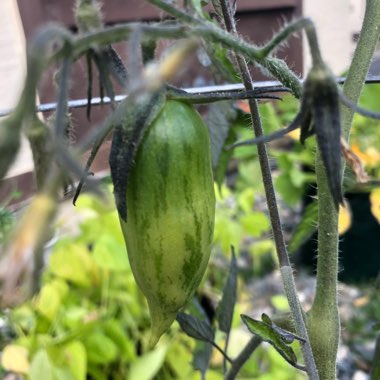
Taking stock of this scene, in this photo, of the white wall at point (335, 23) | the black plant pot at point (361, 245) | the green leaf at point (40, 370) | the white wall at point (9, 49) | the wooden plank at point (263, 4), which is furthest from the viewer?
the white wall at point (335, 23)

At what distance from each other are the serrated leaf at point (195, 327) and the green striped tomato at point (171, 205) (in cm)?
15

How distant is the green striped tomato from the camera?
0.94ft

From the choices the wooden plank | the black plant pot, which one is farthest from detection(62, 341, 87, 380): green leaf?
the wooden plank

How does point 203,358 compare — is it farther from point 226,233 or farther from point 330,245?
point 226,233

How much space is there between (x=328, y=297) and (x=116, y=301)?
32.1 inches

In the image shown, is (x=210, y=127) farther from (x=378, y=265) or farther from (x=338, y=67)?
(x=338, y=67)

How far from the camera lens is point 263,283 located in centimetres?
186

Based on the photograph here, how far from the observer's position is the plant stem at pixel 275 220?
0.34 metres

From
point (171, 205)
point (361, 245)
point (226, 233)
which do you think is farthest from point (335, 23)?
point (171, 205)

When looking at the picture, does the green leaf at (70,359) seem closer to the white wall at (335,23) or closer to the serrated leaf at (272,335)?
the serrated leaf at (272,335)

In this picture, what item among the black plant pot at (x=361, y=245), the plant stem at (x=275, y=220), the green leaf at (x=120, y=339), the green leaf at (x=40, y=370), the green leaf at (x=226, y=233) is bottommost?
the black plant pot at (x=361, y=245)

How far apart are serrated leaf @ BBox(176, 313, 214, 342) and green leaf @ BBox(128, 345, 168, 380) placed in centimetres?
47

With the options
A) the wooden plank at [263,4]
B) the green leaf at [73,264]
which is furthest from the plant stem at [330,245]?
the wooden plank at [263,4]

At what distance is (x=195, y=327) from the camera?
47 centimetres
